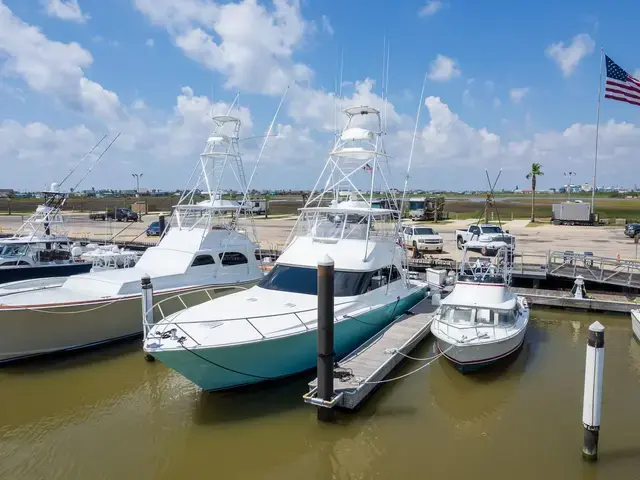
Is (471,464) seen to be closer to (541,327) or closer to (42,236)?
(541,327)

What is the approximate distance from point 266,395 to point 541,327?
9593 mm

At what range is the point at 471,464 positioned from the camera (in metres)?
7.63

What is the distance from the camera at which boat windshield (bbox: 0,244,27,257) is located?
17812 millimetres

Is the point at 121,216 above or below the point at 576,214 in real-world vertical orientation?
below

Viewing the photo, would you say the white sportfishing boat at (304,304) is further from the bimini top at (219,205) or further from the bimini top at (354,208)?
the bimini top at (219,205)

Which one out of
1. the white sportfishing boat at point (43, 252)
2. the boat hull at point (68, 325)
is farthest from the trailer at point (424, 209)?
the boat hull at point (68, 325)

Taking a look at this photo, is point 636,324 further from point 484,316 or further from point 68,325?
point 68,325

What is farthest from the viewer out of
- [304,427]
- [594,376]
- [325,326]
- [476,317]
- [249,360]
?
[476,317]

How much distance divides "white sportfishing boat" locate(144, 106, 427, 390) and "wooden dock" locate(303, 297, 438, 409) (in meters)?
0.44

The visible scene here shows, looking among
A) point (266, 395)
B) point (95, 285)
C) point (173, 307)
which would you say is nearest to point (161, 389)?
point (266, 395)

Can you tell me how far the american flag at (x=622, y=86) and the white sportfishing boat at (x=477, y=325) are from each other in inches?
587

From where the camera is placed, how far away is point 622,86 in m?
21.4

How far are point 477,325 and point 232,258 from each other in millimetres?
8450

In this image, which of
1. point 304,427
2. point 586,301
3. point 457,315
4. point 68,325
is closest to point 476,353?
point 457,315
